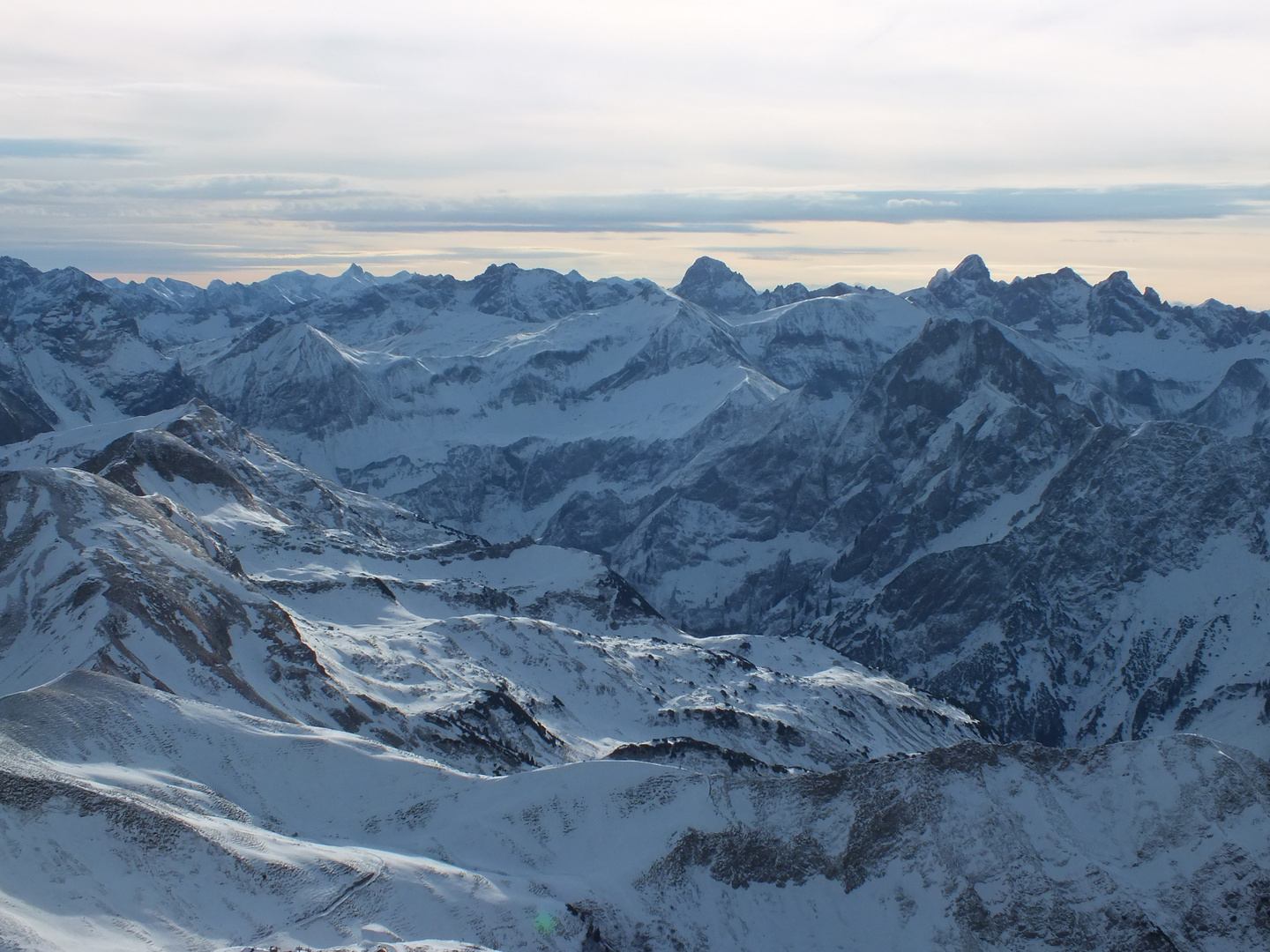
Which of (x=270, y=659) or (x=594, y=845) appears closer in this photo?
(x=594, y=845)

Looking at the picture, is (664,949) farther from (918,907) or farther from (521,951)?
(918,907)

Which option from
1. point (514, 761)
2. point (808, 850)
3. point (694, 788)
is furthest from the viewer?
point (514, 761)

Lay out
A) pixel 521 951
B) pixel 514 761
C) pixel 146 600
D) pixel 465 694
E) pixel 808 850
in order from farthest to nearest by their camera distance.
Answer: pixel 465 694, pixel 514 761, pixel 146 600, pixel 808 850, pixel 521 951

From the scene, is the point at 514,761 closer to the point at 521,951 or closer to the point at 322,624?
the point at 322,624

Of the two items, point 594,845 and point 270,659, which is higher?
point 594,845

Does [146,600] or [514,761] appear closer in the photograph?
[146,600]

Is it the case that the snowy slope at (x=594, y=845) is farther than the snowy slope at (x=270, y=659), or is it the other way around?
the snowy slope at (x=270, y=659)

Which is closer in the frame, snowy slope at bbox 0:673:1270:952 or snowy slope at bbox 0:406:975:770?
snowy slope at bbox 0:673:1270:952

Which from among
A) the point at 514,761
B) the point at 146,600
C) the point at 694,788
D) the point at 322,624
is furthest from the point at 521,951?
the point at 322,624

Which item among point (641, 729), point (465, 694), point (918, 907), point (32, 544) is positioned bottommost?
point (641, 729)

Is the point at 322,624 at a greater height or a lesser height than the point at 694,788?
lesser
